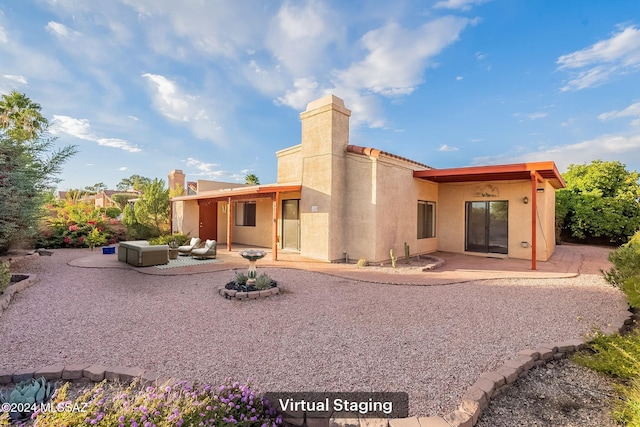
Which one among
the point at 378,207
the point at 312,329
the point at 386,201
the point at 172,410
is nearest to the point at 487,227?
the point at 386,201

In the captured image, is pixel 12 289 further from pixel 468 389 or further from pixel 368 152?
pixel 368 152

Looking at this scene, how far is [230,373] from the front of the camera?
3.22 metres

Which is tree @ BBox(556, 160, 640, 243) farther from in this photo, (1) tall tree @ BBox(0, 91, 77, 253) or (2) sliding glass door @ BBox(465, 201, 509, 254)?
(1) tall tree @ BBox(0, 91, 77, 253)

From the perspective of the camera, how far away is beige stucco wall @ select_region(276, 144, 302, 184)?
12898mm

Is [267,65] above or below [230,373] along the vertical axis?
above

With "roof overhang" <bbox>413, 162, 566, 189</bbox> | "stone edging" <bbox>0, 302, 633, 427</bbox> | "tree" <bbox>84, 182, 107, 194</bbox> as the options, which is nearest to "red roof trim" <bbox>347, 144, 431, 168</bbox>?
"roof overhang" <bbox>413, 162, 566, 189</bbox>

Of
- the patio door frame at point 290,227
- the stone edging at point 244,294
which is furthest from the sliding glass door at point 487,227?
the stone edging at point 244,294

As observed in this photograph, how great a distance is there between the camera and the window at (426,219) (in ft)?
40.9

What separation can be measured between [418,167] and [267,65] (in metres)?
7.90

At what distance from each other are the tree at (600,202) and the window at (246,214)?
1931cm

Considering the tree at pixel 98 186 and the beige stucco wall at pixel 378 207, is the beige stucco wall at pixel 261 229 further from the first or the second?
the tree at pixel 98 186

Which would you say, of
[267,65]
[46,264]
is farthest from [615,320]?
[46,264]

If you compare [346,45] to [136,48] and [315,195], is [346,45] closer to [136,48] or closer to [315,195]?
[315,195]

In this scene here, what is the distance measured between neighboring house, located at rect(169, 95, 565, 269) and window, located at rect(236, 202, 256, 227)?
2.27m
